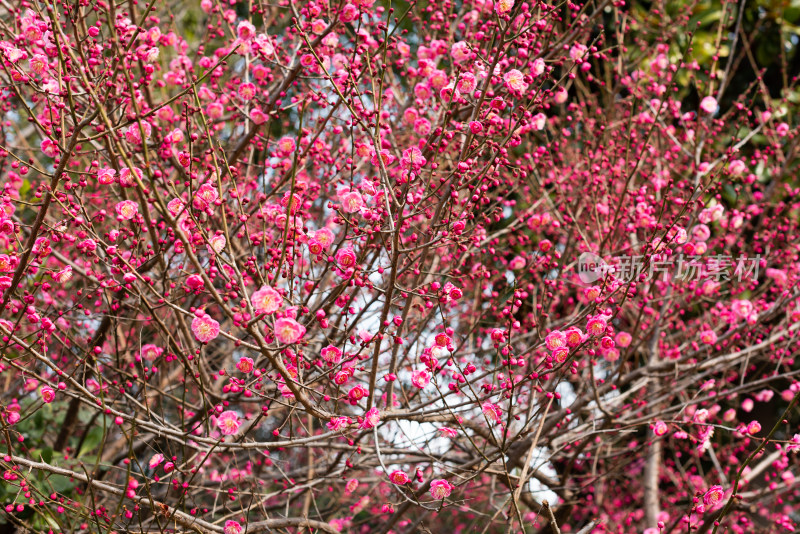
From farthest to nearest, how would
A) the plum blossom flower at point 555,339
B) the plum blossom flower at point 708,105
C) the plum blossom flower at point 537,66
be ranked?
1. the plum blossom flower at point 708,105
2. the plum blossom flower at point 537,66
3. the plum blossom flower at point 555,339

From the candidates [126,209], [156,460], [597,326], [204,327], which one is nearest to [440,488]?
[597,326]

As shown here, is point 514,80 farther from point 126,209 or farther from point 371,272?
point 126,209

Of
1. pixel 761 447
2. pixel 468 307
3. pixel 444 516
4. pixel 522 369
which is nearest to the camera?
pixel 761 447

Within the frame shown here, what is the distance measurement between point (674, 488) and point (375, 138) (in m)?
4.40

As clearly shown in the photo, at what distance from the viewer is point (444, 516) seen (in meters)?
5.93

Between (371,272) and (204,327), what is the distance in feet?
1.72

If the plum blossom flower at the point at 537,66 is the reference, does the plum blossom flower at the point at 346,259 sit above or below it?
below

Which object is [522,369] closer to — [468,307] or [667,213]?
[468,307]

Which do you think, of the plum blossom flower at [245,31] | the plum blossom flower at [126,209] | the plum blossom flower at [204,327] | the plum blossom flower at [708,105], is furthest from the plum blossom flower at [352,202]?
the plum blossom flower at [708,105]

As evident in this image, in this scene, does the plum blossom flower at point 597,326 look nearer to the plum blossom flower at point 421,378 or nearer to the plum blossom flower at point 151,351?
the plum blossom flower at point 421,378

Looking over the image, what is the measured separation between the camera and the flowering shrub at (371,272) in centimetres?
215

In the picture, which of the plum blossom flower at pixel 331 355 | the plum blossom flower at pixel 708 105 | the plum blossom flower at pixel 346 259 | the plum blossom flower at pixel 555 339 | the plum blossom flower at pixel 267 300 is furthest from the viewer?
Result: the plum blossom flower at pixel 708 105

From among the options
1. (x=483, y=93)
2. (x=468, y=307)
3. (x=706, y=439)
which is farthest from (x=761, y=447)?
(x=468, y=307)

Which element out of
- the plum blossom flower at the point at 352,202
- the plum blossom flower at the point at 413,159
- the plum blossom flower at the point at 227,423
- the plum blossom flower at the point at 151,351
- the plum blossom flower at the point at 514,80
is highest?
the plum blossom flower at the point at 514,80
